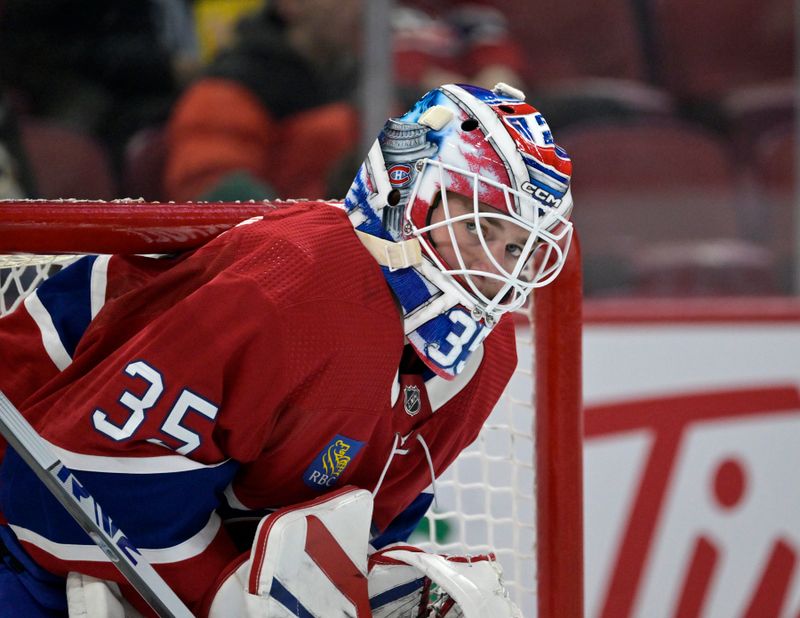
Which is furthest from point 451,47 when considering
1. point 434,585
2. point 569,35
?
A: point 434,585

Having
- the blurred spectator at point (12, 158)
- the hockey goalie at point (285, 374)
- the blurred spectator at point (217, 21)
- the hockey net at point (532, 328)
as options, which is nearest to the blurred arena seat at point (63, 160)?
the blurred spectator at point (12, 158)

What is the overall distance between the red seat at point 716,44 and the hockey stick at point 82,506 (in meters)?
2.34

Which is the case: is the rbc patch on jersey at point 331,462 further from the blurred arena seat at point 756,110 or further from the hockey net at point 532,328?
the blurred arena seat at point 756,110

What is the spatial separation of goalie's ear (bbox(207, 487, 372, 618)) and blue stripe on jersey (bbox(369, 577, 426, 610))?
0.10 metres

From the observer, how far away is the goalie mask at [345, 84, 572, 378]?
49.8 inches

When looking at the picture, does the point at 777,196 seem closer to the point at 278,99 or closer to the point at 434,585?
the point at 278,99

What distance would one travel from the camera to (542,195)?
1.27m

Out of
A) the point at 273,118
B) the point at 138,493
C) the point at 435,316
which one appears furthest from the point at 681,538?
the point at 138,493

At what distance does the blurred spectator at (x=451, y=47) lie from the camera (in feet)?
9.25

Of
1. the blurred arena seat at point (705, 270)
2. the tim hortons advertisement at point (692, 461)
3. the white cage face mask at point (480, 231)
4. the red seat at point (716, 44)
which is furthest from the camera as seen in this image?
the red seat at point (716, 44)

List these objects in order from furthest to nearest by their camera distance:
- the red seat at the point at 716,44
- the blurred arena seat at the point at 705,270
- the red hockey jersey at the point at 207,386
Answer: the red seat at the point at 716,44 → the blurred arena seat at the point at 705,270 → the red hockey jersey at the point at 207,386

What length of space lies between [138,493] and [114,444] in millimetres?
67

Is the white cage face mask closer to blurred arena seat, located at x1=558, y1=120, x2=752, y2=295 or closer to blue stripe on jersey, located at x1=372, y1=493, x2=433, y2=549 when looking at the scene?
blue stripe on jersey, located at x1=372, y1=493, x2=433, y2=549

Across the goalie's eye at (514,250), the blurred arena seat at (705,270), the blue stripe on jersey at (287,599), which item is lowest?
the blurred arena seat at (705,270)
